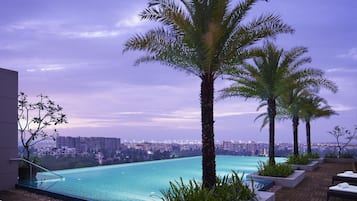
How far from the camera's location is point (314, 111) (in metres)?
20.5

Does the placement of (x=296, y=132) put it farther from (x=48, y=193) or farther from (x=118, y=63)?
(x=48, y=193)

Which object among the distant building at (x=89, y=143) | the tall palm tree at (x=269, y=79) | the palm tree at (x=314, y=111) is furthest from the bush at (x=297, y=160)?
the distant building at (x=89, y=143)

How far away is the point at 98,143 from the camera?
16.6 metres

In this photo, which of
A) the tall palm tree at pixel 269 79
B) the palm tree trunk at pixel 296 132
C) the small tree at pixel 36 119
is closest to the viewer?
the small tree at pixel 36 119

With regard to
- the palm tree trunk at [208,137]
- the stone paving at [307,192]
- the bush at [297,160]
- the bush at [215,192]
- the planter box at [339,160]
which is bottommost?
the planter box at [339,160]

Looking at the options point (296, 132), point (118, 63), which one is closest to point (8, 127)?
point (118, 63)

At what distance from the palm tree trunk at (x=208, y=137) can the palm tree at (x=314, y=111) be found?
12909 millimetres

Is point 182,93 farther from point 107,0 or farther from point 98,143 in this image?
point 107,0

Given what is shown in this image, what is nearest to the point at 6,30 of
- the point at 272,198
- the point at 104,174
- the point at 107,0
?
the point at 107,0

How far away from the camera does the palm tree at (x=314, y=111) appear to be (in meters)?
19.2

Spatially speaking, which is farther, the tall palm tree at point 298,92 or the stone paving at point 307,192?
the tall palm tree at point 298,92

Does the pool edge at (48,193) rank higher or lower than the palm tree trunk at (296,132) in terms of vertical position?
lower

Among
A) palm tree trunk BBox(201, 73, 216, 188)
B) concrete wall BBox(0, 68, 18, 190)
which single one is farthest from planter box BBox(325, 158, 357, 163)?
concrete wall BBox(0, 68, 18, 190)

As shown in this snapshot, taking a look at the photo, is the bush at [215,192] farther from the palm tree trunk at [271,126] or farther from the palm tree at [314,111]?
the palm tree at [314,111]
